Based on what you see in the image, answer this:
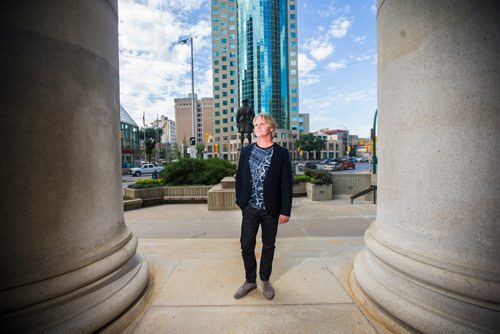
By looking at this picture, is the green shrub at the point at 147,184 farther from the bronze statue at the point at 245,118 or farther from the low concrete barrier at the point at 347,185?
the low concrete barrier at the point at 347,185

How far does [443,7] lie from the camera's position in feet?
6.24

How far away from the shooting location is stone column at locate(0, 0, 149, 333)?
68.1 inches

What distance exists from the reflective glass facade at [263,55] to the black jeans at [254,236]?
228ft

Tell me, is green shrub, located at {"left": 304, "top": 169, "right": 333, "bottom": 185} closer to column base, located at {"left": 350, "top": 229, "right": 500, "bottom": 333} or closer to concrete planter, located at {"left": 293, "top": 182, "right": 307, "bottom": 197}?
concrete planter, located at {"left": 293, "top": 182, "right": 307, "bottom": 197}

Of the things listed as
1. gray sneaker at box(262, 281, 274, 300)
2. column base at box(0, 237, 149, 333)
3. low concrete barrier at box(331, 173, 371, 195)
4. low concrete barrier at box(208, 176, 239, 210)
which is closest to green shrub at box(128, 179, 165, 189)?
low concrete barrier at box(208, 176, 239, 210)

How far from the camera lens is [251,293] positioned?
2.69m

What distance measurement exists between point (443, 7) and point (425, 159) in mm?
1189

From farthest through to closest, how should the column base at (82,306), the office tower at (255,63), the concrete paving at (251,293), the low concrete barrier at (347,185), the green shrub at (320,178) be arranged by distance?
the office tower at (255,63) → the low concrete barrier at (347,185) → the green shrub at (320,178) → the concrete paving at (251,293) → the column base at (82,306)

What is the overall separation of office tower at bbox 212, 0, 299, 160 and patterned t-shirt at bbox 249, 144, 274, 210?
2727 inches

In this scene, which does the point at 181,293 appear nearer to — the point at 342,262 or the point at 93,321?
the point at 93,321

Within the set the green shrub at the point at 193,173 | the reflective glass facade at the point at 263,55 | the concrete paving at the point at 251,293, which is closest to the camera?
the concrete paving at the point at 251,293

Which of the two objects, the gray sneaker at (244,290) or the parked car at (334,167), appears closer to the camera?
the gray sneaker at (244,290)

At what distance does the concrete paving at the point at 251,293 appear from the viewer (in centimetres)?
217

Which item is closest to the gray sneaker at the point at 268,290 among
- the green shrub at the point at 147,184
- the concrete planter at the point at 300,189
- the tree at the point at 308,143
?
the concrete planter at the point at 300,189
